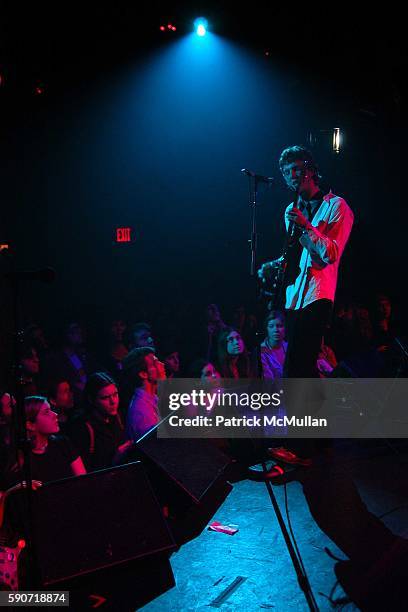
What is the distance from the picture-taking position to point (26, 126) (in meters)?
7.52

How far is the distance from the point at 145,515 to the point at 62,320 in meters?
5.44

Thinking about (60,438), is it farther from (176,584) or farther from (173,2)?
(173,2)

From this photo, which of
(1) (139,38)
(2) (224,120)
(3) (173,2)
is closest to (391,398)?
(2) (224,120)

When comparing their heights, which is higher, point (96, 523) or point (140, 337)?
point (140, 337)

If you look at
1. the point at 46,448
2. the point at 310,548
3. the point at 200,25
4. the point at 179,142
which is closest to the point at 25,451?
the point at 46,448

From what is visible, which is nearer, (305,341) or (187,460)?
(187,460)

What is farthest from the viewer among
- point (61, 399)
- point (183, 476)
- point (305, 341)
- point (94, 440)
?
point (305, 341)

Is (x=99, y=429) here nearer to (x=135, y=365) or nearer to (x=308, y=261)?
(x=135, y=365)

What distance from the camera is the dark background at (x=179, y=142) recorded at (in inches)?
246

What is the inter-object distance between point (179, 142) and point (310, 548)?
21.7 feet

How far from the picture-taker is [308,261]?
5184 millimetres

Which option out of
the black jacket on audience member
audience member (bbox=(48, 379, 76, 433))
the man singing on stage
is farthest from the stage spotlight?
the black jacket on audience member

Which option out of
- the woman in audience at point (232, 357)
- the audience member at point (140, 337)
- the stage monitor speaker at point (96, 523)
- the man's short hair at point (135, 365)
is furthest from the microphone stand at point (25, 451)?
the woman in audience at point (232, 357)

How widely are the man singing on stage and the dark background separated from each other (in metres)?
1.37
